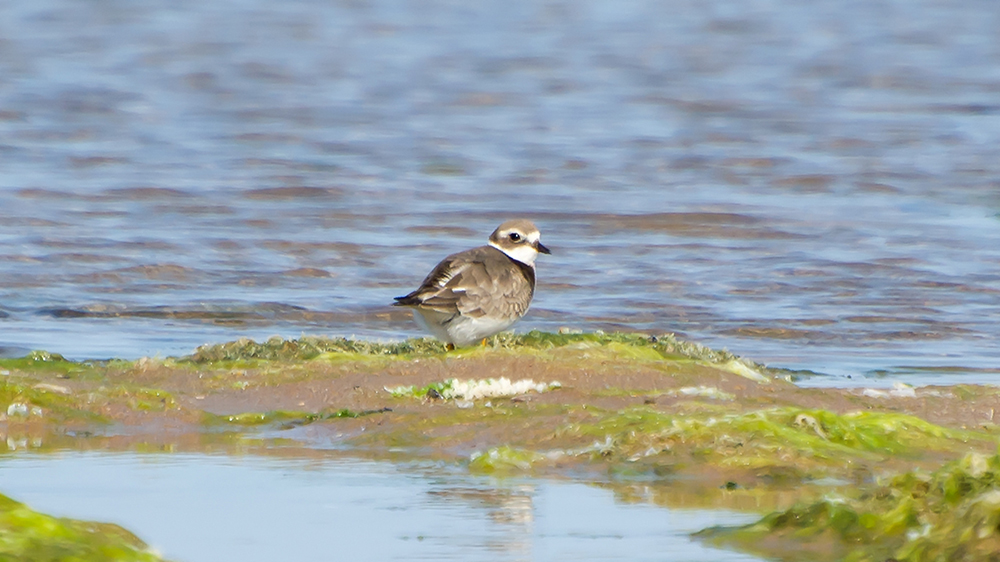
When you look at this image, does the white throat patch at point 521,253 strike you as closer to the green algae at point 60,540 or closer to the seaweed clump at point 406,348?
the seaweed clump at point 406,348

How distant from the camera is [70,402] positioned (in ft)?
20.5

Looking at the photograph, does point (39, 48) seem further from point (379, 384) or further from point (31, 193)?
point (379, 384)

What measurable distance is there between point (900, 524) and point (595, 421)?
6.47 feet

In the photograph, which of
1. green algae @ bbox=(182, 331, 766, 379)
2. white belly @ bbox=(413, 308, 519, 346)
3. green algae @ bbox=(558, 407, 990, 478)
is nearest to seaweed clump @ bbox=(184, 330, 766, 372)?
green algae @ bbox=(182, 331, 766, 379)

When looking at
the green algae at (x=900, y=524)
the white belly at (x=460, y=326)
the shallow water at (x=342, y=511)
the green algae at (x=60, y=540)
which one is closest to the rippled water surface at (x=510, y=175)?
the white belly at (x=460, y=326)

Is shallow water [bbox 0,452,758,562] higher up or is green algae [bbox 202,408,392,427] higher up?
shallow water [bbox 0,452,758,562]

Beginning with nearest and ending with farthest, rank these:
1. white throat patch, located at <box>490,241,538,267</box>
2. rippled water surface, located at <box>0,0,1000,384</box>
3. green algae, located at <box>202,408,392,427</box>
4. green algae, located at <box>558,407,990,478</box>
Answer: green algae, located at <box>558,407,990,478</box> → green algae, located at <box>202,408,392,427</box> → white throat patch, located at <box>490,241,538,267</box> → rippled water surface, located at <box>0,0,1000,384</box>

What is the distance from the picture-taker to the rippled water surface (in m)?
10.6

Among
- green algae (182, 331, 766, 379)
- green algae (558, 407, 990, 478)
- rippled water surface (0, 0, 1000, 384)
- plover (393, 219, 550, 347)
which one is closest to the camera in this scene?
green algae (558, 407, 990, 478)

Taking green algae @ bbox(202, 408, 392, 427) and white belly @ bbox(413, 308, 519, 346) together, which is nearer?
green algae @ bbox(202, 408, 392, 427)

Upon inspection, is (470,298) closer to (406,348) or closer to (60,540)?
(406,348)

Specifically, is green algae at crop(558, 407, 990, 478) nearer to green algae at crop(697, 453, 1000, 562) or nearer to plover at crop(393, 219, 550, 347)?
green algae at crop(697, 453, 1000, 562)

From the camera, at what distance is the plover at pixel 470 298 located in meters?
8.17

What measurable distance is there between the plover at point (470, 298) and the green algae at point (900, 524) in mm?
4001
